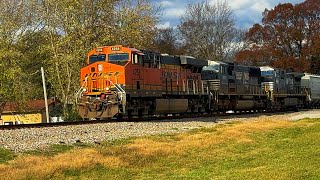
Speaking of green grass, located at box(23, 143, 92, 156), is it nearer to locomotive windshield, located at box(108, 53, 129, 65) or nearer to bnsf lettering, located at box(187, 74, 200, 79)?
locomotive windshield, located at box(108, 53, 129, 65)

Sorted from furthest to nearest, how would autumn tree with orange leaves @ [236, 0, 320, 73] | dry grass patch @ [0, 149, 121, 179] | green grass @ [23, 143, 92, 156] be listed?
autumn tree with orange leaves @ [236, 0, 320, 73] < green grass @ [23, 143, 92, 156] < dry grass patch @ [0, 149, 121, 179]

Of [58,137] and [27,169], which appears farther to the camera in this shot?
[58,137]

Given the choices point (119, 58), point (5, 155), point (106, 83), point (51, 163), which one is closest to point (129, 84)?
point (106, 83)

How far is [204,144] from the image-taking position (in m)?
13.4

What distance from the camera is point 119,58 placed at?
73.6 ft

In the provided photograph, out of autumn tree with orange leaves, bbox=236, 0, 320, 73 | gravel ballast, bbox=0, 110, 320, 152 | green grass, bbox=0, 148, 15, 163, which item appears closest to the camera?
green grass, bbox=0, 148, 15, 163

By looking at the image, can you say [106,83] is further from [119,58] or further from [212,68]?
[212,68]

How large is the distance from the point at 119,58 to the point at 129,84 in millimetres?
1603

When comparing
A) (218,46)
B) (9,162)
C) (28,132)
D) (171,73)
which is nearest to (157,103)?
(171,73)

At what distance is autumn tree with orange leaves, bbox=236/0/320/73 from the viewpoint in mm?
61500

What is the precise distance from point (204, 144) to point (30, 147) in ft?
17.1

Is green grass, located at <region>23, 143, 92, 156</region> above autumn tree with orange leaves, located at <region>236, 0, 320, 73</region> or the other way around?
the other way around

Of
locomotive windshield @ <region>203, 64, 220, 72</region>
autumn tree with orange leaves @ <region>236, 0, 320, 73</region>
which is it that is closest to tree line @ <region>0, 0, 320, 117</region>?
locomotive windshield @ <region>203, 64, 220, 72</region>

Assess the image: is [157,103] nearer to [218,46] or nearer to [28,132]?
[28,132]
